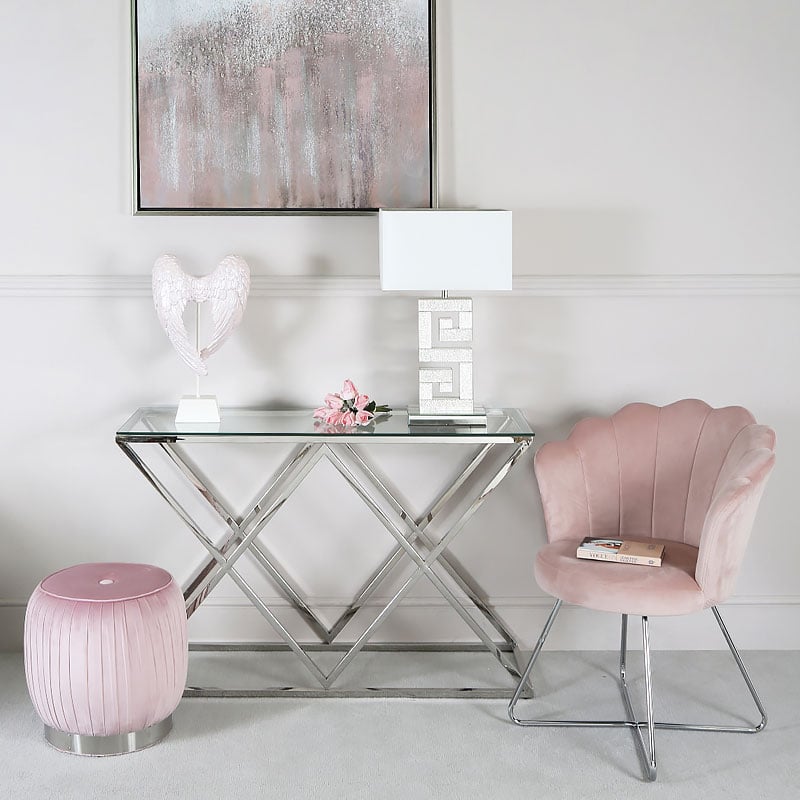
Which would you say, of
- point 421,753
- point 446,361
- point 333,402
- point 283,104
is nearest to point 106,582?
point 333,402

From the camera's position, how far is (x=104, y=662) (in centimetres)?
230

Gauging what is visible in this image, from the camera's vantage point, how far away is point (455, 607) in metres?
2.77

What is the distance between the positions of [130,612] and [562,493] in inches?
47.5

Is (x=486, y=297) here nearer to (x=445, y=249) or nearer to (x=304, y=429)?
(x=445, y=249)

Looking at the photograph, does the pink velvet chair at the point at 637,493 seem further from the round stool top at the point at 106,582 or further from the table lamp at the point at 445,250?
the round stool top at the point at 106,582

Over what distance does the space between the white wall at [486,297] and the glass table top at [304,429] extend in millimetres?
206

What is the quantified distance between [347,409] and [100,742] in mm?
1064

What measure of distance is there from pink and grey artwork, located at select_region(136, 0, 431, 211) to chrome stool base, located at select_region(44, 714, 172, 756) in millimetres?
1505

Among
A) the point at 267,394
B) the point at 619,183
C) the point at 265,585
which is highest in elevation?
the point at 619,183

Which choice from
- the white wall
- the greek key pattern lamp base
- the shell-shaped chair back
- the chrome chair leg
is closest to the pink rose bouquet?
the greek key pattern lamp base

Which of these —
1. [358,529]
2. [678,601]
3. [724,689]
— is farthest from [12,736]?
[724,689]

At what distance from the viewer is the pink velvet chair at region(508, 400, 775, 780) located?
7.89ft

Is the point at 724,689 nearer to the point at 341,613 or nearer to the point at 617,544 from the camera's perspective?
the point at 617,544

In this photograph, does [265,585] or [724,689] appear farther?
[265,585]
